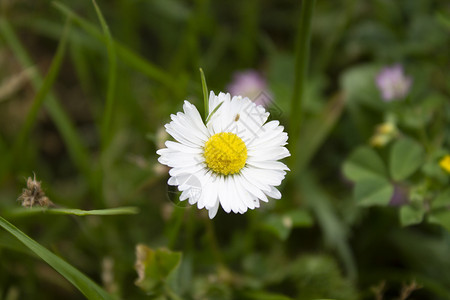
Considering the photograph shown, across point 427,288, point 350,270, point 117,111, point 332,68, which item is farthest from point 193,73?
point 427,288

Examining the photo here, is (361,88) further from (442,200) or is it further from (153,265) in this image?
(153,265)

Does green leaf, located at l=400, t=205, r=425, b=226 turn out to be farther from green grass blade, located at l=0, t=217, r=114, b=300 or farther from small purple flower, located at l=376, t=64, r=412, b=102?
green grass blade, located at l=0, t=217, r=114, b=300

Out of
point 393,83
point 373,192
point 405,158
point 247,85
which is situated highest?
point 247,85

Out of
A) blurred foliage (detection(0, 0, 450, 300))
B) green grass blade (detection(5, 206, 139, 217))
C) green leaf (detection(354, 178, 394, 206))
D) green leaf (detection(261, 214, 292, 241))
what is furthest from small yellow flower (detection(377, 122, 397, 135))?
green grass blade (detection(5, 206, 139, 217))

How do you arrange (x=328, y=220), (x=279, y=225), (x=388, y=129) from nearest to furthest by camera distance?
(x=279, y=225), (x=388, y=129), (x=328, y=220)

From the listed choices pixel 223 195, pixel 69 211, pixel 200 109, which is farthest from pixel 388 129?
pixel 69 211

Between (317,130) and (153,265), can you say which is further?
(317,130)

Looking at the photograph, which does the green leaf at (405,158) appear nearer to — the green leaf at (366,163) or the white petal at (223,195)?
→ the green leaf at (366,163)
